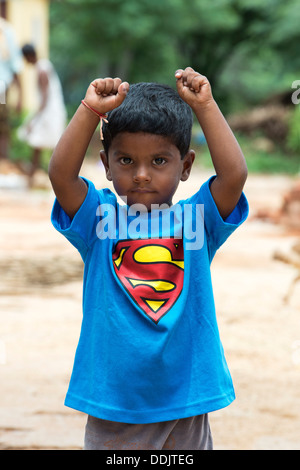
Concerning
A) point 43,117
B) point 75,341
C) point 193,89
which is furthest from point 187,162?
point 43,117

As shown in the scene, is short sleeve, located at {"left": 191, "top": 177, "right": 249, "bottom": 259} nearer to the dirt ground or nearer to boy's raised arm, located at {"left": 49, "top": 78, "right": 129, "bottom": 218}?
boy's raised arm, located at {"left": 49, "top": 78, "right": 129, "bottom": 218}

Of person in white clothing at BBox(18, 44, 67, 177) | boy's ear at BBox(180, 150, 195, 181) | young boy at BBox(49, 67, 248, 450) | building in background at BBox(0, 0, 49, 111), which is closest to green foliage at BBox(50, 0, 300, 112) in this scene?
building in background at BBox(0, 0, 49, 111)

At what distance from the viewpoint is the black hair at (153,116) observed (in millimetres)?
1658

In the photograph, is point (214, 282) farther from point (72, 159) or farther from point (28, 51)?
point (28, 51)

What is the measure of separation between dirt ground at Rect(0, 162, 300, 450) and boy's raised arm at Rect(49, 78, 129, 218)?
1042 mm

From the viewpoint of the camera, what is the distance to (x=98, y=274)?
1714 millimetres

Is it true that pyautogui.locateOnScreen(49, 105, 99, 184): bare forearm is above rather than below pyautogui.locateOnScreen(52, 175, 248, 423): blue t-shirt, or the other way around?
above

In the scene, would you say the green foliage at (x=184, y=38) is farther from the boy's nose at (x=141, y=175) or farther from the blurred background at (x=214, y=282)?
the boy's nose at (x=141, y=175)

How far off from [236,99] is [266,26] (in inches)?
297

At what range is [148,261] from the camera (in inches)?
67.4

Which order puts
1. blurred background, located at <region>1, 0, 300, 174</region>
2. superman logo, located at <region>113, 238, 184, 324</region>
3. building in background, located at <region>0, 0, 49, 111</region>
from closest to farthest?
superman logo, located at <region>113, 238, 184, 324</region> → building in background, located at <region>0, 0, 49, 111</region> → blurred background, located at <region>1, 0, 300, 174</region>

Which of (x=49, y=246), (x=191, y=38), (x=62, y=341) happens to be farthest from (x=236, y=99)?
(x=62, y=341)

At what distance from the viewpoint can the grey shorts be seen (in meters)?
1.69

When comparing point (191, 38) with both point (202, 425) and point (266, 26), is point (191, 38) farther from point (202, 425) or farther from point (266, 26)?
point (202, 425)
